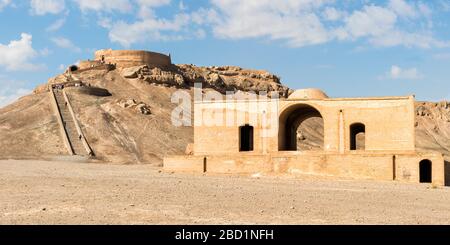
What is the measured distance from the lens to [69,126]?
4228cm

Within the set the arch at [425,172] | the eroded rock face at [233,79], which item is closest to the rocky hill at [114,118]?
the eroded rock face at [233,79]

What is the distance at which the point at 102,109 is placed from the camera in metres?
46.3

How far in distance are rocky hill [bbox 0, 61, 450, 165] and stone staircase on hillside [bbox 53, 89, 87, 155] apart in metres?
0.73

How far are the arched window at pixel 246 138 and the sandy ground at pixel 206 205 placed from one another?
439 inches

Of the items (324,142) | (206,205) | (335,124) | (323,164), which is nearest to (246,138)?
(324,142)

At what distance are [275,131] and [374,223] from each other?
17.0 metres

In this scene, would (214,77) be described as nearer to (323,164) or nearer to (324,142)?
(324,142)

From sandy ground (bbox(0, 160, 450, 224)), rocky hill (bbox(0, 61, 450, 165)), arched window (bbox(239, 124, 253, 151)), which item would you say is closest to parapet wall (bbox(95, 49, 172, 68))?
rocky hill (bbox(0, 61, 450, 165))

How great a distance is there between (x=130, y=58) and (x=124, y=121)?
15089 mm

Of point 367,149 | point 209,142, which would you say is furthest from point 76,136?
point 367,149

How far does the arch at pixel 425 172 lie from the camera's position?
80.5 feet

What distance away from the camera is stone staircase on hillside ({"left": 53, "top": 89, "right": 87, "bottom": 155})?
125 feet

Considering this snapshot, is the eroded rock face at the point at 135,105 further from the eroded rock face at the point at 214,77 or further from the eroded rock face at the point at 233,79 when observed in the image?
the eroded rock face at the point at 233,79

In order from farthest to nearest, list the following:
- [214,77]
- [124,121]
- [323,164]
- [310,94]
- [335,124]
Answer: [214,77]
[124,121]
[310,94]
[335,124]
[323,164]
